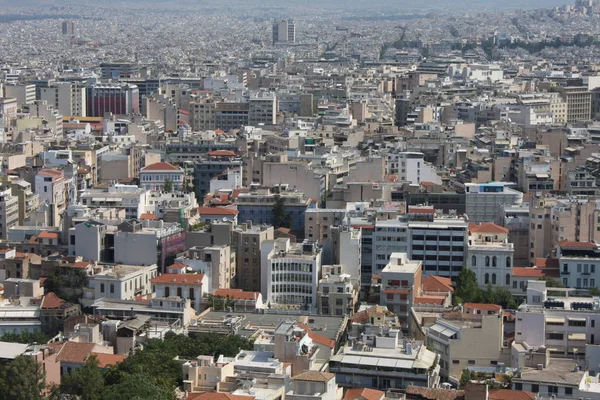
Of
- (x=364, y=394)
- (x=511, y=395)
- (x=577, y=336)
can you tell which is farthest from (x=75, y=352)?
(x=577, y=336)

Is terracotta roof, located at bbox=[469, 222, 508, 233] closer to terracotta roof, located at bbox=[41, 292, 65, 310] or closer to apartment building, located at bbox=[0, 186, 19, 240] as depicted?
terracotta roof, located at bbox=[41, 292, 65, 310]

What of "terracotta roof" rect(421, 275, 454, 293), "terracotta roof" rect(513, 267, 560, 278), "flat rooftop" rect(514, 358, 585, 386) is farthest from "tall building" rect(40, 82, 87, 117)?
"flat rooftop" rect(514, 358, 585, 386)

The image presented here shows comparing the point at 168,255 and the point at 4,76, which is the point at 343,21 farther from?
the point at 168,255

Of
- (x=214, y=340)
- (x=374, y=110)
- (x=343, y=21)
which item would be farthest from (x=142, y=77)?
(x=343, y=21)

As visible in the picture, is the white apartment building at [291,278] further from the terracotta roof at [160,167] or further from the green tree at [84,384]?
the terracotta roof at [160,167]

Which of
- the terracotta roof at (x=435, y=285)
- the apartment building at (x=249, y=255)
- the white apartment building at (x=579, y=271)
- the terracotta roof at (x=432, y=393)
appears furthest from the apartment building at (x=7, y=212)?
the terracotta roof at (x=432, y=393)
